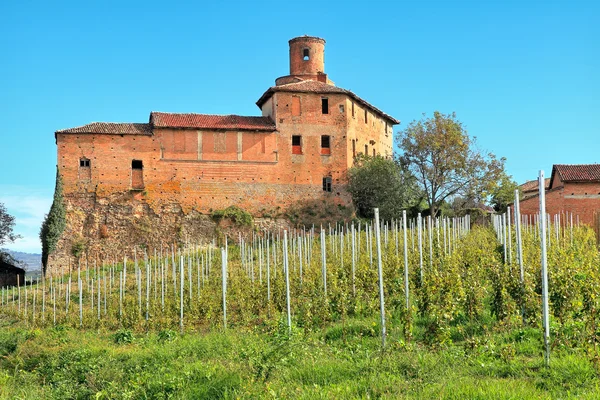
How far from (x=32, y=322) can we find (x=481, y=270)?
12.4 m

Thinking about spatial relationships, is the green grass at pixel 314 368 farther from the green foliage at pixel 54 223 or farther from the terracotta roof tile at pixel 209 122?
the terracotta roof tile at pixel 209 122

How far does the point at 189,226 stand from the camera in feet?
98.3


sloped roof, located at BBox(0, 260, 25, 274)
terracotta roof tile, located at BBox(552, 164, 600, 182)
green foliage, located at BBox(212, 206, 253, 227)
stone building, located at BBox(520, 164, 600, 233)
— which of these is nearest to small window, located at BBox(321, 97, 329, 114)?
green foliage, located at BBox(212, 206, 253, 227)

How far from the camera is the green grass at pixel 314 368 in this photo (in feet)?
24.0

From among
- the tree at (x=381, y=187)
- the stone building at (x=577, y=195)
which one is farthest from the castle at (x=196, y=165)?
the stone building at (x=577, y=195)

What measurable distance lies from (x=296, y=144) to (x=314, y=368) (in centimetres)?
2339

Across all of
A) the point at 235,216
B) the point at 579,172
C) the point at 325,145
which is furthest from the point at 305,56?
the point at 579,172

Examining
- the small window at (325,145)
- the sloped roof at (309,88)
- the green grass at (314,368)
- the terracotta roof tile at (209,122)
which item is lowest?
the green grass at (314,368)

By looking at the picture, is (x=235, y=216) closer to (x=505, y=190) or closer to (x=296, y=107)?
(x=296, y=107)

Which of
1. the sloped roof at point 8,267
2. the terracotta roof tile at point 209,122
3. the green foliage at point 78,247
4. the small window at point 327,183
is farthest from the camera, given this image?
the sloped roof at point 8,267

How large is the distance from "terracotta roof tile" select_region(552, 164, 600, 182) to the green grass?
23.4 metres

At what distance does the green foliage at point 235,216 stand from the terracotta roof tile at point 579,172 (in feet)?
49.1

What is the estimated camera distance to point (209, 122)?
31.0 metres

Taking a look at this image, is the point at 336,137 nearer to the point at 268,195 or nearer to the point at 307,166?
the point at 307,166
